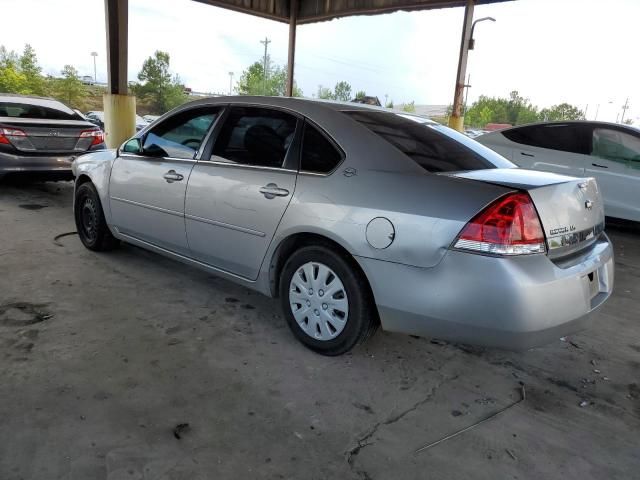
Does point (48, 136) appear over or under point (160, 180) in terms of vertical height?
over

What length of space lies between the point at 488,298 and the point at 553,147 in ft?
16.9

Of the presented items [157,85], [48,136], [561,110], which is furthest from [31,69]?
[561,110]

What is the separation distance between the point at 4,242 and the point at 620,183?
22.9 feet

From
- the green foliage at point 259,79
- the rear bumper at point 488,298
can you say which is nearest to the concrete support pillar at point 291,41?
the rear bumper at point 488,298

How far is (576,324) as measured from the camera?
240cm

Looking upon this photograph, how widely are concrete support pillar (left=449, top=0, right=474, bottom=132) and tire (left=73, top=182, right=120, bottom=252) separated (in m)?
9.44

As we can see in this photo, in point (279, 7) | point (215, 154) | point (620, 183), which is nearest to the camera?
point (215, 154)

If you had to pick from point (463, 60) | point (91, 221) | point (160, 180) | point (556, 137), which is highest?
point (463, 60)

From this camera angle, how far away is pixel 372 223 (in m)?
2.44

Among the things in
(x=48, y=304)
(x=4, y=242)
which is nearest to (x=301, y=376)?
(x=48, y=304)

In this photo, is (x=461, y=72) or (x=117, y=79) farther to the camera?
(x=461, y=72)

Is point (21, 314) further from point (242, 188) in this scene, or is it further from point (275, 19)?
point (275, 19)

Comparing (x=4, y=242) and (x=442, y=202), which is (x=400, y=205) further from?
(x=4, y=242)

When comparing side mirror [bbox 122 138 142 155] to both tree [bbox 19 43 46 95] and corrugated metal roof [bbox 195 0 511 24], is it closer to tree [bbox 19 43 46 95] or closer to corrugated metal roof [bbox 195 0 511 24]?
corrugated metal roof [bbox 195 0 511 24]
